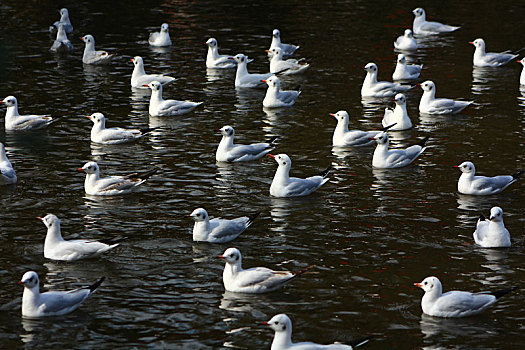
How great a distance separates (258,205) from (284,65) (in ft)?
40.9

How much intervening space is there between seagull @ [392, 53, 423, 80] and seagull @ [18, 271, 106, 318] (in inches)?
711

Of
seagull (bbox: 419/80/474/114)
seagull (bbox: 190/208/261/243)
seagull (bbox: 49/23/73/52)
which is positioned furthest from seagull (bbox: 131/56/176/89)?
Result: seagull (bbox: 190/208/261/243)

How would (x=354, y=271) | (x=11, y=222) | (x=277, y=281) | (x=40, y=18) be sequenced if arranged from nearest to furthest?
(x=277, y=281) < (x=354, y=271) < (x=11, y=222) < (x=40, y=18)

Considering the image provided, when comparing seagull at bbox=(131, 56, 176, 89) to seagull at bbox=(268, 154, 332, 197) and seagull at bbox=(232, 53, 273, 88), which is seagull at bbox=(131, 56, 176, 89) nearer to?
seagull at bbox=(232, 53, 273, 88)

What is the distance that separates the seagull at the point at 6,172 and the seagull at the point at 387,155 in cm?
789

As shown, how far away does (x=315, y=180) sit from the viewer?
743 inches

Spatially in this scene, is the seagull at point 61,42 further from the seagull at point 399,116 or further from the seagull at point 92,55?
the seagull at point 399,116

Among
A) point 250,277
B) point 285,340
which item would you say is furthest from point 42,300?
point 285,340

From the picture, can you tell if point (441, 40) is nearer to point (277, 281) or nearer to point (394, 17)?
point (394, 17)

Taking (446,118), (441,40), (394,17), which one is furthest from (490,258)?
(394,17)

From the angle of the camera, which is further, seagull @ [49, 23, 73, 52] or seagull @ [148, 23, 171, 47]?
seagull @ [148, 23, 171, 47]

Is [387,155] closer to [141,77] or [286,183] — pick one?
[286,183]

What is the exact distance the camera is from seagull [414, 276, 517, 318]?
518 inches

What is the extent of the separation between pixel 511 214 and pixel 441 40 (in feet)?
64.1
